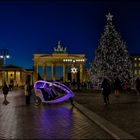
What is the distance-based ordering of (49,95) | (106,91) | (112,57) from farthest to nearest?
(112,57), (49,95), (106,91)

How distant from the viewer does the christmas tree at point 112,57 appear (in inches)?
2323

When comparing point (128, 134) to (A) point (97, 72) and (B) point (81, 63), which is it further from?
(B) point (81, 63)

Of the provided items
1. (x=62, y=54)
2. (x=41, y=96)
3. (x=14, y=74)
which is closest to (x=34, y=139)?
(x=41, y=96)

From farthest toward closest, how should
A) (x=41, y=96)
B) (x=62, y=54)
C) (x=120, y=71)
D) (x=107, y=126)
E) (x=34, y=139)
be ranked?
1. (x=62, y=54)
2. (x=120, y=71)
3. (x=41, y=96)
4. (x=107, y=126)
5. (x=34, y=139)

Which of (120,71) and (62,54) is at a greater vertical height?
(62,54)

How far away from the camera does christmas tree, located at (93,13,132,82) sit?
194 ft

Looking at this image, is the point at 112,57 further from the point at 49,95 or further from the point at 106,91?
the point at 106,91

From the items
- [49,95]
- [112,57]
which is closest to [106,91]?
[49,95]

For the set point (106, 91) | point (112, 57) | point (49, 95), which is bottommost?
point (49, 95)

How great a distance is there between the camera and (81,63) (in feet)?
477

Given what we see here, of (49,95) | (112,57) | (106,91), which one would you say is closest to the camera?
(106,91)

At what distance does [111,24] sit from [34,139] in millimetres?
48416

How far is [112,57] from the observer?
58969 millimetres

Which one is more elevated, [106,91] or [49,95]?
[106,91]
